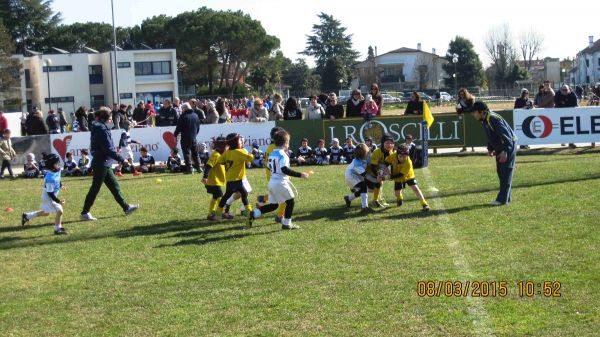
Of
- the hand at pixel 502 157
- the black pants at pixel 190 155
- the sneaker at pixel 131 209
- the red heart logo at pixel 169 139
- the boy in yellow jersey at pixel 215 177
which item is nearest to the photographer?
the hand at pixel 502 157

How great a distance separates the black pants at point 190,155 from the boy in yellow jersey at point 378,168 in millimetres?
8482

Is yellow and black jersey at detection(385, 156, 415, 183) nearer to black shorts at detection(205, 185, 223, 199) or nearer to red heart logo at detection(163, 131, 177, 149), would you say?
black shorts at detection(205, 185, 223, 199)

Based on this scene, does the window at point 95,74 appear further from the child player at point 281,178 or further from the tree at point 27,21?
the child player at point 281,178

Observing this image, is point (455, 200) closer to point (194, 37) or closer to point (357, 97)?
point (357, 97)

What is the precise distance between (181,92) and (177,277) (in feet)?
245

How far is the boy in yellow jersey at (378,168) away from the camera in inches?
521

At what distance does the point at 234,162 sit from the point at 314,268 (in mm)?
3947

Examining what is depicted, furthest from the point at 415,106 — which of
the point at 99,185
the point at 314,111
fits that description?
the point at 99,185

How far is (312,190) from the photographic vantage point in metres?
16.2

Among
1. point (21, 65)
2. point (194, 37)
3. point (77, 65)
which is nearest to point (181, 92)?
point (194, 37)

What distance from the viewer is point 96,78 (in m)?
79.1

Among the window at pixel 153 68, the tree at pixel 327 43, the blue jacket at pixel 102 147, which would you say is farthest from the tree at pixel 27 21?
the blue jacket at pixel 102 147

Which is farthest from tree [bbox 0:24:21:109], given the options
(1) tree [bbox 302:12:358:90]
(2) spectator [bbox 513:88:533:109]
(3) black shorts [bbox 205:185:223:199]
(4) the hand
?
(4) the hand

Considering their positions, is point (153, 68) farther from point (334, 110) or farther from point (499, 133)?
point (499, 133)
